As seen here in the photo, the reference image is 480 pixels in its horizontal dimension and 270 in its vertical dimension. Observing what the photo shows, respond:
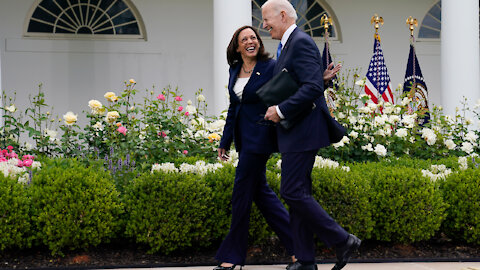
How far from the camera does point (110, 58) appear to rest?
1264 centimetres

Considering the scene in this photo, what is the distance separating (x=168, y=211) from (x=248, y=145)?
905 millimetres

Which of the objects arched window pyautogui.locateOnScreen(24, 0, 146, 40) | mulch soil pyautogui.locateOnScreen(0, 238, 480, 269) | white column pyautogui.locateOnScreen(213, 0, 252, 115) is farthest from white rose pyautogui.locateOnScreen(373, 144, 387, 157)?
arched window pyautogui.locateOnScreen(24, 0, 146, 40)

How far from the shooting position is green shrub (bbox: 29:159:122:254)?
4.29 meters

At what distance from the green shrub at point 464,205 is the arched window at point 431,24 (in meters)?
9.73

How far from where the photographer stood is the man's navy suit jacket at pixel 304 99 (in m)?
3.53

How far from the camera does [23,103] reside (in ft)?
40.0

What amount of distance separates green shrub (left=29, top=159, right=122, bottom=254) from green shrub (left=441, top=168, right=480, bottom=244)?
8.97 feet

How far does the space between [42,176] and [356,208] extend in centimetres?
243

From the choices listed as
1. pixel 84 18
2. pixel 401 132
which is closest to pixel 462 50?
pixel 401 132

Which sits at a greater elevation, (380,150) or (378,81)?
(378,81)

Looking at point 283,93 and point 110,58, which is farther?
point 110,58

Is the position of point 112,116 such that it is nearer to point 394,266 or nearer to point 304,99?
point 304,99

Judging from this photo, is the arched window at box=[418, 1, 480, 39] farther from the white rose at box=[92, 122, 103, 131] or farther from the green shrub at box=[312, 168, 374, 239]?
the green shrub at box=[312, 168, 374, 239]

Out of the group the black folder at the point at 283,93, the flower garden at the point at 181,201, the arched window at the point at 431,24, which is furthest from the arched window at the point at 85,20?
the black folder at the point at 283,93
